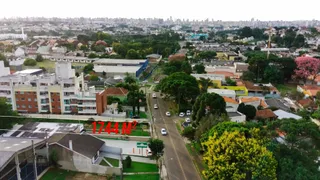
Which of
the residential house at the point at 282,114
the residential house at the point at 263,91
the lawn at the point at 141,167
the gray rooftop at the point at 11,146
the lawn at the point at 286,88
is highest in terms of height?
the gray rooftop at the point at 11,146

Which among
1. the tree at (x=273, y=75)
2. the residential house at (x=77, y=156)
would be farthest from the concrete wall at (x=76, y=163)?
the tree at (x=273, y=75)

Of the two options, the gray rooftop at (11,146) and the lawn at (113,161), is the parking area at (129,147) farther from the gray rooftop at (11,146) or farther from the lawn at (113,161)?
the gray rooftop at (11,146)

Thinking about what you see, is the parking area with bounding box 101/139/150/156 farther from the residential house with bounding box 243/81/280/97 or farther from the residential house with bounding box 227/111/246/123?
the residential house with bounding box 243/81/280/97

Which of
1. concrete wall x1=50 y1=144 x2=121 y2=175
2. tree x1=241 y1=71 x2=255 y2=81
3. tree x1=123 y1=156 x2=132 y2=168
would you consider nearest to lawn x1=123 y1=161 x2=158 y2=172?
tree x1=123 y1=156 x2=132 y2=168

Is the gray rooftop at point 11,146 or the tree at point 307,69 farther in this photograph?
the tree at point 307,69

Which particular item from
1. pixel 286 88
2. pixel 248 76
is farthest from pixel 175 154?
pixel 286 88

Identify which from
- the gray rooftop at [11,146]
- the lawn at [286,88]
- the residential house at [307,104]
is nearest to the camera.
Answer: the gray rooftop at [11,146]

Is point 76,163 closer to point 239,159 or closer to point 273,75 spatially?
point 239,159
